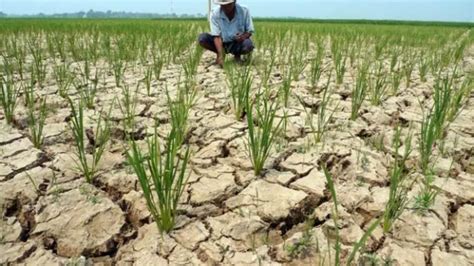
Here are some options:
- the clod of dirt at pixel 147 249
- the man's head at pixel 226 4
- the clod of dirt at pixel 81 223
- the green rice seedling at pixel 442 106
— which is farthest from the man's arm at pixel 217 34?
the clod of dirt at pixel 147 249

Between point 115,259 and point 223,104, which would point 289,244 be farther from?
point 223,104

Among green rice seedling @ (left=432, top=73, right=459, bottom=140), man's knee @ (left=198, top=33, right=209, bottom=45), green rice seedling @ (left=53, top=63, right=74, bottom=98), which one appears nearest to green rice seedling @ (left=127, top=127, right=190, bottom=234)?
green rice seedling @ (left=432, top=73, right=459, bottom=140)

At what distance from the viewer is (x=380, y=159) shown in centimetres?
175

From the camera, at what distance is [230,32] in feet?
12.4

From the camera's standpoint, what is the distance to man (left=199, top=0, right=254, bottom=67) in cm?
366

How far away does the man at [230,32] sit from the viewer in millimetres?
3656

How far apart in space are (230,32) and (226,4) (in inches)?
13.7

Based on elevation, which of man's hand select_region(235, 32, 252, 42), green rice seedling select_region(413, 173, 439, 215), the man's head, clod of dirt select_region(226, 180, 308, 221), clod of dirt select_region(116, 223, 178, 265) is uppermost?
the man's head

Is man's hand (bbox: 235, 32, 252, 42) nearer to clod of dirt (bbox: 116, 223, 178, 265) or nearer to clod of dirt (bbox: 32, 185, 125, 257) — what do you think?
clod of dirt (bbox: 32, 185, 125, 257)

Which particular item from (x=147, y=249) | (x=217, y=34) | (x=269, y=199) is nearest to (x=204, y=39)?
(x=217, y=34)

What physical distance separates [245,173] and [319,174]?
306 millimetres

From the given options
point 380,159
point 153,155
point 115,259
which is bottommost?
point 115,259

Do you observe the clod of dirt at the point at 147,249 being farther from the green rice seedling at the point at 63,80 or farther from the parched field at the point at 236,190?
the green rice seedling at the point at 63,80

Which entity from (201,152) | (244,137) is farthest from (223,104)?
(201,152)
